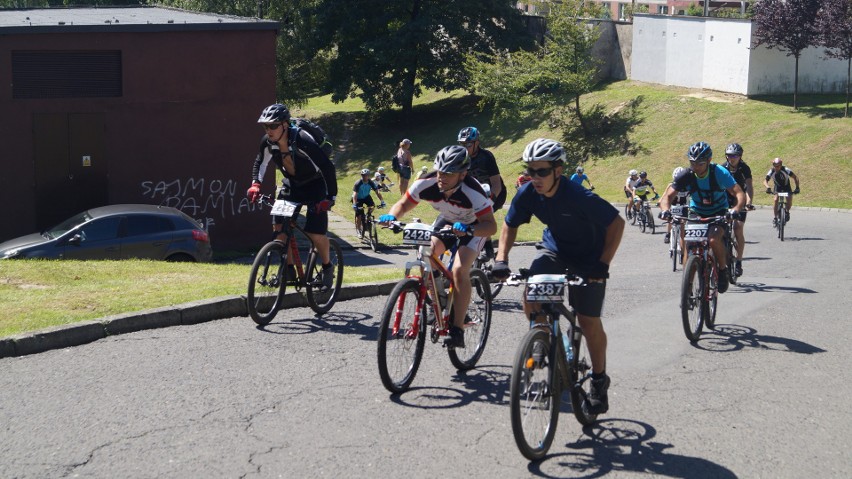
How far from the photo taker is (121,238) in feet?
58.4

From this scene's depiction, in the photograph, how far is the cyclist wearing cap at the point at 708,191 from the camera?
10.8 meters

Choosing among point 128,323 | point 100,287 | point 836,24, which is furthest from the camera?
point 836,24

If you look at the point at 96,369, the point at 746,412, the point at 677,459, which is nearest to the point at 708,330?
the point at 746,412

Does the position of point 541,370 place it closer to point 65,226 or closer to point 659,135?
point 65,226

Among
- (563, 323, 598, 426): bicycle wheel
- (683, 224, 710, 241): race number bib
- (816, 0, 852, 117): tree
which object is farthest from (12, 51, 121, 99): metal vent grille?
(816, 0, 852, 117): tree

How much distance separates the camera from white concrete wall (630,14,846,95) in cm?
3969

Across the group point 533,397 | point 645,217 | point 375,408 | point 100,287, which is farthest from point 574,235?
point 645,217

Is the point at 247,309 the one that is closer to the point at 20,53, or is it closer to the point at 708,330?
the point at 708,330

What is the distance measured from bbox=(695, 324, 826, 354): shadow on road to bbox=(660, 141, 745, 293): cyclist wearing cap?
2.04 ft

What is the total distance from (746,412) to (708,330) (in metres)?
3.15

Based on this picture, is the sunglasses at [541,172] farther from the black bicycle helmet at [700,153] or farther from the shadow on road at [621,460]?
the black bicycle helmet at [700,153]

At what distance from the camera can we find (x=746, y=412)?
7.34 m

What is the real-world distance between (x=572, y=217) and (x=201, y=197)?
17.6m

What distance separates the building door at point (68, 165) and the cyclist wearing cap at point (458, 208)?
16.0 metres
